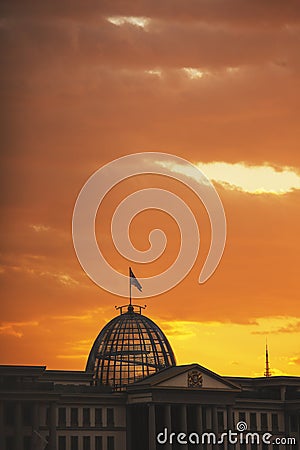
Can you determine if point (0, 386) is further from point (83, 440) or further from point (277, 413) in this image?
point (277, 413)

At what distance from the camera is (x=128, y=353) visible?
6100cm

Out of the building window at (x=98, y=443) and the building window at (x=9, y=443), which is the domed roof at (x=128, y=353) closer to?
the building window at (x=98, y=443)

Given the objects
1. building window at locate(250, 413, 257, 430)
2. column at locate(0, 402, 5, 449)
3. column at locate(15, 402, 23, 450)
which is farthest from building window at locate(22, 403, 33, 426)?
building window at locate(250, 413, 257, 430)

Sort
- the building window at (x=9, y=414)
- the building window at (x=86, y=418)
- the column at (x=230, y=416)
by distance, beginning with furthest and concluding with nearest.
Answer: the column at (x=230, y=416)
the building window at (x=86, y=418)
the building window at (x=9, y=414)

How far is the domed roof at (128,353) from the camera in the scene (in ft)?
199

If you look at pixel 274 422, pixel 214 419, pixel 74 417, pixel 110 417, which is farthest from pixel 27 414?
pixel 274 422

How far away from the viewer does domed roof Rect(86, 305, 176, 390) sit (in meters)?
60.7

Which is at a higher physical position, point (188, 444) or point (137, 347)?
point (137, 347)

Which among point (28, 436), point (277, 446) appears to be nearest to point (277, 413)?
point (277, 446)

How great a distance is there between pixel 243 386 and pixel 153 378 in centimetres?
682

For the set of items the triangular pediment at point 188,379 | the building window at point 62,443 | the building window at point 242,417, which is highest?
the triangular pediment at point 188,379

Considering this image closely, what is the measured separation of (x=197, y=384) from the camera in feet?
191

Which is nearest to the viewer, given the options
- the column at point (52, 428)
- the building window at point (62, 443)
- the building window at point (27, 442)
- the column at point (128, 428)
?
the building window at point (27, 442)

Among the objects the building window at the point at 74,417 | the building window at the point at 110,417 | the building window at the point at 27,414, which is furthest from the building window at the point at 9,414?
the building window at the point at 110,417
